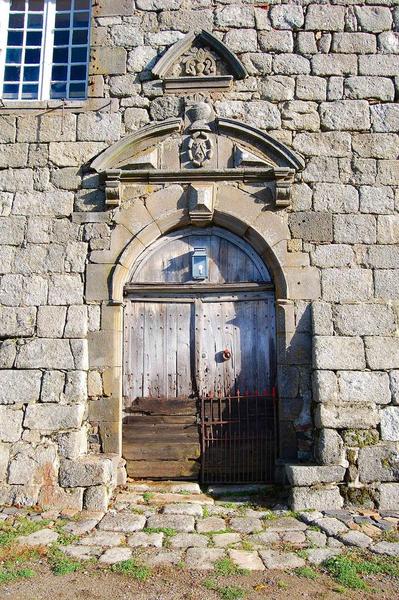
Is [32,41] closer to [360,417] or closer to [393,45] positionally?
[393,45]

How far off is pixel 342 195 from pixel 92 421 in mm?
3394

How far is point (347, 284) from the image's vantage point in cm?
529

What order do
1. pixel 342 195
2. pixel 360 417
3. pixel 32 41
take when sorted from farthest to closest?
pixel 32 41
pixel 342 195
pixel 360 417

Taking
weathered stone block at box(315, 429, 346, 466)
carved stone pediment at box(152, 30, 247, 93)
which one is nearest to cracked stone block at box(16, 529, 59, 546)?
weathered stone block at box(315, 429, 346, 466)

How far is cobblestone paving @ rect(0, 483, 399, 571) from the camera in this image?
3602 mm

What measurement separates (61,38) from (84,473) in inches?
192

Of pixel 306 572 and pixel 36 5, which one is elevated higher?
pixel 36 5

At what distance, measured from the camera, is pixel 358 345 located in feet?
16.4

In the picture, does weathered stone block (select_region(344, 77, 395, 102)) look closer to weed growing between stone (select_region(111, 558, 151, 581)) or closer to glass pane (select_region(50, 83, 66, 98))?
glass pane (select_region(50, 83, 66, 98))

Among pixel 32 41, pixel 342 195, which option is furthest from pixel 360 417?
pixel 32 41

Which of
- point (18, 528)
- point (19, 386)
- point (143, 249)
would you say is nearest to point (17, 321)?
point (19, 386)

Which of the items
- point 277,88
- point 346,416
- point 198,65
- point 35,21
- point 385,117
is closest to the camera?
point 346,416

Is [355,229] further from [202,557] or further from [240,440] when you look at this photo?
[202,557]

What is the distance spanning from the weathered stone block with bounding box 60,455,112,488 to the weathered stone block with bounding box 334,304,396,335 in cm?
251
